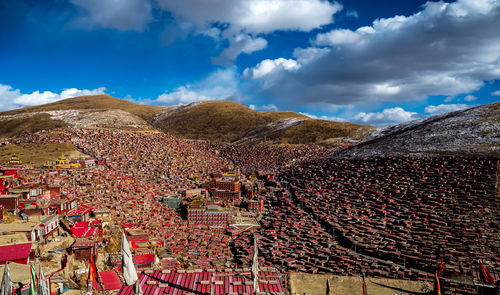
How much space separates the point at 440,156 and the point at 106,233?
76.3 m

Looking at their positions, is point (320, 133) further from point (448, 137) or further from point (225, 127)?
point (225, 127)

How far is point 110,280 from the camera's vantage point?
27.2 m

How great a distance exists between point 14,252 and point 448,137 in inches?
3875

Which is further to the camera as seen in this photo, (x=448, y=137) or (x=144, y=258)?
(x=448, y=137)

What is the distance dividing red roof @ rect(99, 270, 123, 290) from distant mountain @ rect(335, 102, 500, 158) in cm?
7901

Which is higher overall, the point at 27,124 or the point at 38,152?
the point at 27,124

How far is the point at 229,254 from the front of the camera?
42312 mm

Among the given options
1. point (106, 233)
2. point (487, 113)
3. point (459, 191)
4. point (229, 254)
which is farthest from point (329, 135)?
point (106, 233)

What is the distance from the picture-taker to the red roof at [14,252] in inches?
937

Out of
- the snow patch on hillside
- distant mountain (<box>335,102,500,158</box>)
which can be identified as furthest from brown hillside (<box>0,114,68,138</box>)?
distant mountain (<box>335,102,500,158</box>)

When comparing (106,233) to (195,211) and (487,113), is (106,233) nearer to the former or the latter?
(195,211)

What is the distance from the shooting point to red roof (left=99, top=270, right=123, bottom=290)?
2588 centimetres

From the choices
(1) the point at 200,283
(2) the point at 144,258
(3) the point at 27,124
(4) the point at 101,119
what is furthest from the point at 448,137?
(3) the point at 27,124

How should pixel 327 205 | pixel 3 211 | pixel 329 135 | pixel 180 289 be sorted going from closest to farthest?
1. pixel 180 289
2. pixel 3 211
3. pixel 327 205
4. pixel 329 135
